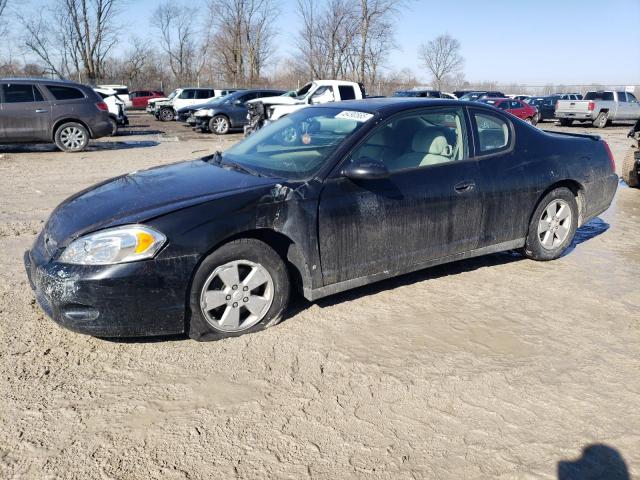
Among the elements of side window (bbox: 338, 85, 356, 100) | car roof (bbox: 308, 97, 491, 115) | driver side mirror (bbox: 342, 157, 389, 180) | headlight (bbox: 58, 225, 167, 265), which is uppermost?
side window (bbox: 338, 85, 356, 100)

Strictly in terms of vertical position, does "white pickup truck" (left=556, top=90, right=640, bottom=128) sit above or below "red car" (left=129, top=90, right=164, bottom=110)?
below

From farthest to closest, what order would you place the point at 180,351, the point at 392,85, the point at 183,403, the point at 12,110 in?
the point at 392,85
the point at 12,110
the point at 180,351
the point at 183,403

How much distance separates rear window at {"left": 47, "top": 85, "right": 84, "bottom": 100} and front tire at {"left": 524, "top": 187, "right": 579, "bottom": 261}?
11.7m

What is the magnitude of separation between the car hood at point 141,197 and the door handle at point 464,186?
1.53 metres

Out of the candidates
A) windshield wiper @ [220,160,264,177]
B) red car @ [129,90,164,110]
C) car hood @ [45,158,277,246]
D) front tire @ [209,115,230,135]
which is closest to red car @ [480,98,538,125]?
front tire @ [209,115,230,135]

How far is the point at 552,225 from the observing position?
514cm

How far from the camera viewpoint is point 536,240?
16.5 feet

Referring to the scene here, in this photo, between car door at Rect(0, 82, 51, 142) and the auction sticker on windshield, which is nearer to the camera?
the auction sticker on windshield

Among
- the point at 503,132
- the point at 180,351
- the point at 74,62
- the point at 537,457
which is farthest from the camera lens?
the point at 74,62

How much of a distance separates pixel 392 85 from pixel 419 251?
45261 mm

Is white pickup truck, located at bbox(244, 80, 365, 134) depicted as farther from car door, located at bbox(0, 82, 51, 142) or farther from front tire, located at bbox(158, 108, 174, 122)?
front tire, located at bbox(158, 108, 174, 122)


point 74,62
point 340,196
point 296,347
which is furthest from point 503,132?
point 74,62

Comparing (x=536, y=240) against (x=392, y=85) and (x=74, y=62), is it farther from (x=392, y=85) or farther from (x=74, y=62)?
(x=74, y=62)

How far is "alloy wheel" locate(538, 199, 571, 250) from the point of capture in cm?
505
